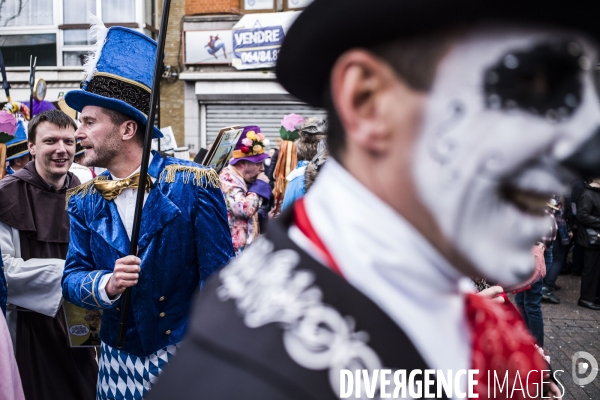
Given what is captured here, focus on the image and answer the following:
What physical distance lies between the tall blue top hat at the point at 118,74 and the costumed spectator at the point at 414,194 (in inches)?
77.5

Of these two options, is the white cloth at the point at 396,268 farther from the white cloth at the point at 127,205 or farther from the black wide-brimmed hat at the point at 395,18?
A: the white cloth at the point at 127,205

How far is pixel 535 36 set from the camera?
2.50 feet

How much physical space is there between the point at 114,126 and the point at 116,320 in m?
0.86

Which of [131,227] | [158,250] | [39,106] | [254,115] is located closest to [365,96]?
[158,250]

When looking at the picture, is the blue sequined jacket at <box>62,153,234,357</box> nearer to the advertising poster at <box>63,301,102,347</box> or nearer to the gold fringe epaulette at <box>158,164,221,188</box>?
the gold fringe epaulette at <box>158,164,221,188</box>

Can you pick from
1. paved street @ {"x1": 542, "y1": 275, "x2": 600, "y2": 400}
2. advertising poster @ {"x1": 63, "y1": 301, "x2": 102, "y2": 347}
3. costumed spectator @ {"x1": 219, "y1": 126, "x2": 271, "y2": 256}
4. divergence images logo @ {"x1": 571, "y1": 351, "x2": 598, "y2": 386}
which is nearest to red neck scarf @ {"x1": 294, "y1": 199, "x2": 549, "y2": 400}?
advertising poster @ {"x1": 63, "y1": 301, "x2": 102, "y2": 347}

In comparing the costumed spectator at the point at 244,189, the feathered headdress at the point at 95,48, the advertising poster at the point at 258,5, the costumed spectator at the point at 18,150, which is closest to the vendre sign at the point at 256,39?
the advertising poster at the point at 258,5

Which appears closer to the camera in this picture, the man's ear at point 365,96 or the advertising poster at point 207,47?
the man's ear at point 365,96

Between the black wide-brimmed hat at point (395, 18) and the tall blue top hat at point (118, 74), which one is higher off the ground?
the black wide-brimmed hat at point (395, 18)

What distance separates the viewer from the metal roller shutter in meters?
14.4

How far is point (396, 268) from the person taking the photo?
776 millimetres

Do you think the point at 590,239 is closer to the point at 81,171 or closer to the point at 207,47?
the point at 81,171

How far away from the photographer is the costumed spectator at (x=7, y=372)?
2.57 meters

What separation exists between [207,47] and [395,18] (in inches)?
560
